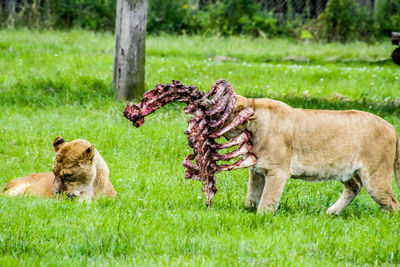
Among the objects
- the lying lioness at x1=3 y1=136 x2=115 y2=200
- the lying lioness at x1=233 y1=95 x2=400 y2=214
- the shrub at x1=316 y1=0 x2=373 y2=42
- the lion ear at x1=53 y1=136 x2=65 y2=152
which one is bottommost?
the lying lioness at x1=3 y1=136 x2=115 y2=200

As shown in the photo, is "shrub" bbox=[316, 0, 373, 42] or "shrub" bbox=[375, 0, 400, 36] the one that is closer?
"shrub" bbox=[316, 0, 373, 42]

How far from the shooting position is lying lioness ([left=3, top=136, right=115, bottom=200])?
618 centimetres

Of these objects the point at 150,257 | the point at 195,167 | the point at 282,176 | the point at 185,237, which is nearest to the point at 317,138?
the point at 282,176

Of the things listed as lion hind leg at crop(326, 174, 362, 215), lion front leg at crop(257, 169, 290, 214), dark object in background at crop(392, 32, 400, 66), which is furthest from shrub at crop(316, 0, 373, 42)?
lion front leg at crop(257, 169, 290, 214)

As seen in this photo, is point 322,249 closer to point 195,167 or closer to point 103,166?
point 195,167

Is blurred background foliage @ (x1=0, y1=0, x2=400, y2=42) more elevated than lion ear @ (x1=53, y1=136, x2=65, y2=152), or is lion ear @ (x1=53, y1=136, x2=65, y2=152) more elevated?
blurred background foliage @ (x1=0, y1=0, x2=400, y2=42)

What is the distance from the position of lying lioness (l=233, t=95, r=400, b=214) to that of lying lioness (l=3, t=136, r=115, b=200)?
67.5 inches

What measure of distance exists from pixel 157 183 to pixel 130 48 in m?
3.70

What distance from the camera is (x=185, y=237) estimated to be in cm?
477

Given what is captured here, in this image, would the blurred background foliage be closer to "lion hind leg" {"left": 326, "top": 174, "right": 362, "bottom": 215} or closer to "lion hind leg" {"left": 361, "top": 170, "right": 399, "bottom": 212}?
"lion hind leg" {"left": 326, "top": 174, "right": 362, "bottom": 215}

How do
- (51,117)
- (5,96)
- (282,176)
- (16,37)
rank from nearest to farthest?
(282,176), (51,117), (5,96), (16,37)

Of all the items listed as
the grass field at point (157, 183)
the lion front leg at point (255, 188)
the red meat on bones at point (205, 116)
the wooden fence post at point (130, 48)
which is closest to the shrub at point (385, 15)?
the grass field at point (157, 183)

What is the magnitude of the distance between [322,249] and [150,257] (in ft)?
4.68

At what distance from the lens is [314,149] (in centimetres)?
573
